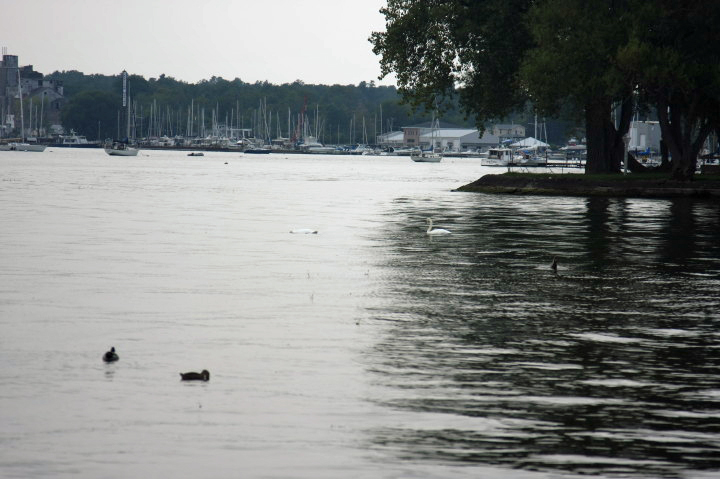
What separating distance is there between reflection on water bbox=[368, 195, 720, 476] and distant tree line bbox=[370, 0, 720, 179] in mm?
31225

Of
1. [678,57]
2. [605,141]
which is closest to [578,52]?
[678,57]

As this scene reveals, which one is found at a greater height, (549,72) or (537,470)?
(549,72)

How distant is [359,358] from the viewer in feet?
49.4

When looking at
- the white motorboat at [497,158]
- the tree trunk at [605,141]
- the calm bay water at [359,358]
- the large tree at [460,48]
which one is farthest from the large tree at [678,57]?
the white motorboat at [497,158]

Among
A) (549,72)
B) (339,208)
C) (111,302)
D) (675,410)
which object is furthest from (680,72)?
(675,410)

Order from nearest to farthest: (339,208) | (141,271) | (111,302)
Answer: (111,302) < (141,271) < (339,208)

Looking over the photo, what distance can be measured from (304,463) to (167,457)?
120 centimetres

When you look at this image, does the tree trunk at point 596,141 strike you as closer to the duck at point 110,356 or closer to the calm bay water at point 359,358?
the calm bay water at point 359,358

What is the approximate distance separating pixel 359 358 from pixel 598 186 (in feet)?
175

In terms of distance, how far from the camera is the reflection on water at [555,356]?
1072 centimetres

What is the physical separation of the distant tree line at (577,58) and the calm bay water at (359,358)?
99.1 ft

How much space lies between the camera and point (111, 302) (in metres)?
20.2

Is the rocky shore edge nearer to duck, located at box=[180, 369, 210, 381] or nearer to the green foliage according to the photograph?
the green foliage

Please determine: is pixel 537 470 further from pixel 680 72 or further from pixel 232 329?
pixel 680 72
